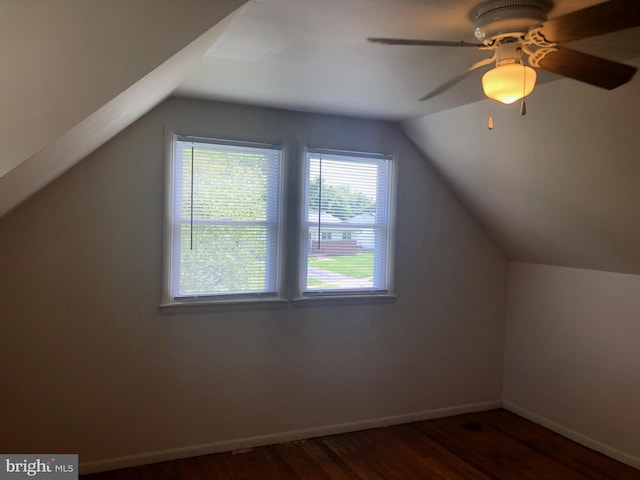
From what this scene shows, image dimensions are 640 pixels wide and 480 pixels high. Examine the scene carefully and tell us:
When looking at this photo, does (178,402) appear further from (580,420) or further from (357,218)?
(580,420)

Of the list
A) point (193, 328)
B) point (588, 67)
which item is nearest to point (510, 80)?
point (588, 67)

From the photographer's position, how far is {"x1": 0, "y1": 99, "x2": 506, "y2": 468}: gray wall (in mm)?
3010

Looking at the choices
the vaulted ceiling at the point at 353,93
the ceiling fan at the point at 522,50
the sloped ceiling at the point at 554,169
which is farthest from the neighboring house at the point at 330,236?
the ceiling fan at the point at 522,50

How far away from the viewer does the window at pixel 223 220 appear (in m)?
3.34

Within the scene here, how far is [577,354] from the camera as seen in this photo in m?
3.87

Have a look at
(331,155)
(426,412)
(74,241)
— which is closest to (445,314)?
(426,412)

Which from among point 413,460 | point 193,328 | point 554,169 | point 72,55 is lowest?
point 413,460

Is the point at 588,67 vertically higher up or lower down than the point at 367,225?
higher up

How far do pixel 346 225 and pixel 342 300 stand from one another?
59 cm

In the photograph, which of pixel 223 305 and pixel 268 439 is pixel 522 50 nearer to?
pixel 223 305

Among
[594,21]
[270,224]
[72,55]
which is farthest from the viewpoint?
[270,224]

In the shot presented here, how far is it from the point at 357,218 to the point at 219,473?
2.07m

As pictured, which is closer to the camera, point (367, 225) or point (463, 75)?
point (463, 75)

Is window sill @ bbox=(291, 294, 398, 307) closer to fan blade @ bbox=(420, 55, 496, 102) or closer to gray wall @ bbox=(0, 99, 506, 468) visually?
gray wall @ bbox=(0, 99, 506, 468)
